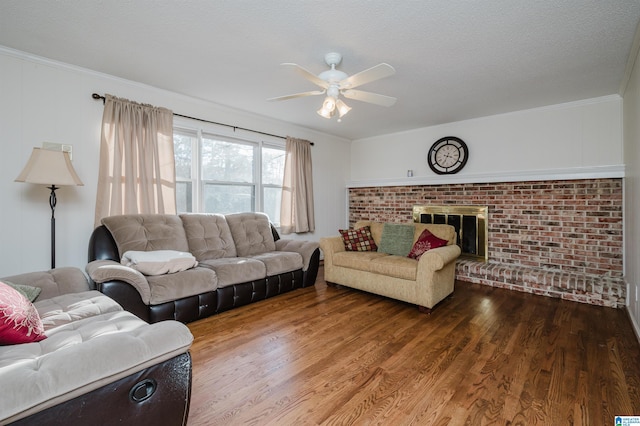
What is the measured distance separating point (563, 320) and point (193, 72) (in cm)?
433

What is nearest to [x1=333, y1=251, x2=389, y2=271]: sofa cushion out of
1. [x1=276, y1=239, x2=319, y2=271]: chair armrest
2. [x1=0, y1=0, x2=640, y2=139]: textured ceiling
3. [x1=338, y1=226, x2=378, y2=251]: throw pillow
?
[x1=338, y1=226, x2=378, y2=251]: throw pillow

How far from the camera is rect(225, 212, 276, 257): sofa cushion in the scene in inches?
152

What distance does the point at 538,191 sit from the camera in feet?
13.3

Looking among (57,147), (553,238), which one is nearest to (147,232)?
(57,147)

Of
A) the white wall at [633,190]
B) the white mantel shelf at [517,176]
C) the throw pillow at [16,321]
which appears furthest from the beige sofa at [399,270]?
the throw pillow at [16,321]

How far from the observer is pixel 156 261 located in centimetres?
268

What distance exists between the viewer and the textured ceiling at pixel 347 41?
204 cm

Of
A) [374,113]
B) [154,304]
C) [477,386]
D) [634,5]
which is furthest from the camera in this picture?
[374,113]

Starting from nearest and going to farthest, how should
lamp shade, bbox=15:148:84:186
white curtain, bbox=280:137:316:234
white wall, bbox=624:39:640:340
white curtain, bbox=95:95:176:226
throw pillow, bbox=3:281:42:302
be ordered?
throw pillow, bbox=3:281:42:302
lamp shade, bbox=15:148:84:186
white wall, bbox=624:39:640:340
white curtain, bbox=95:95:176:226
white curtain, bbox=280:137:316:234

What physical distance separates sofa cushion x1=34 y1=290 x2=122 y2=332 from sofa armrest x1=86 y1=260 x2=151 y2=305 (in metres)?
0.26

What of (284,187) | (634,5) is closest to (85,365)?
(634,5)

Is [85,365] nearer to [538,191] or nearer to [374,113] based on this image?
[374,113]

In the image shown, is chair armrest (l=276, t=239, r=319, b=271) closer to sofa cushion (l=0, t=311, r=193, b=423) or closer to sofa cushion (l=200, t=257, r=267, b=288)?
sofa cushion (l=200, t=257, r=267, b=288)

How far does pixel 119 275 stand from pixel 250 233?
1771 millimetres
